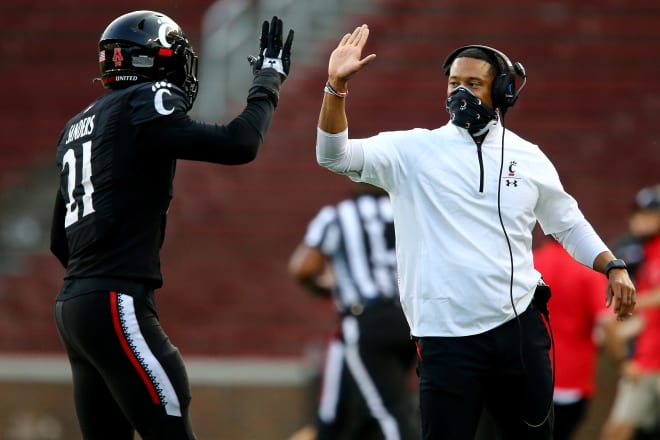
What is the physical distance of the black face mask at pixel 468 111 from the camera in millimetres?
4133

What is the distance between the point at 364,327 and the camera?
249 inches

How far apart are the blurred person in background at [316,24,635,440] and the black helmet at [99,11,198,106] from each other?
0.58m

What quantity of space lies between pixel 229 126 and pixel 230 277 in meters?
6.64

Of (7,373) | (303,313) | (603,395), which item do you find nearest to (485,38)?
(303,313)

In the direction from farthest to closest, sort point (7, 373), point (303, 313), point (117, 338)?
point (303, 313) < point (7, 373) < point (117, 338)

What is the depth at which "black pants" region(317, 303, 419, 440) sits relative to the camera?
6.21 meters

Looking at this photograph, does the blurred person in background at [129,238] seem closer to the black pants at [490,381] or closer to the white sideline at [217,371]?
the black pants at [490,381]

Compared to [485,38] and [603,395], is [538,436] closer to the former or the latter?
[603,395]

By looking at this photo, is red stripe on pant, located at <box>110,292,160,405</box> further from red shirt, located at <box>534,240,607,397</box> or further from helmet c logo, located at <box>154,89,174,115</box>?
red shirt, located at <box>534,240,607,397</box>

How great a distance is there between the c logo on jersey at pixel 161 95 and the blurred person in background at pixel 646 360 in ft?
15.6

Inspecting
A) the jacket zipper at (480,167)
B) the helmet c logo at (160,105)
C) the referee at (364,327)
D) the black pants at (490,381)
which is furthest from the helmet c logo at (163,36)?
the referee at (364,327)

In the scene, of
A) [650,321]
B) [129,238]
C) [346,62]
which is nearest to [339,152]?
[346,62]

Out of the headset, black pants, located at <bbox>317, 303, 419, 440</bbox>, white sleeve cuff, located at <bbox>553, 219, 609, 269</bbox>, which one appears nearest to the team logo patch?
the headset

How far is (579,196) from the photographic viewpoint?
34.2 ft
